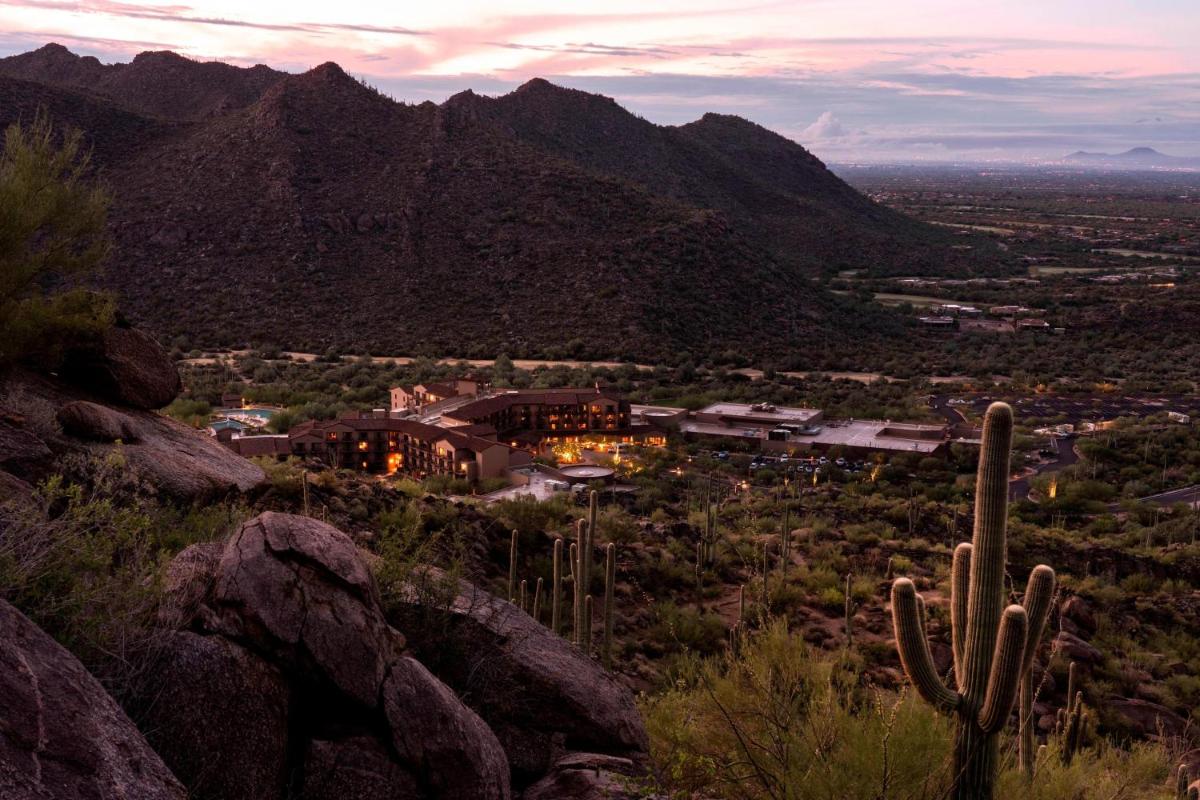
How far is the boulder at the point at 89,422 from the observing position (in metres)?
11.7

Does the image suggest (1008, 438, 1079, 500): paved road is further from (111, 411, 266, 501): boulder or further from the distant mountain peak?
the distant mountain peak

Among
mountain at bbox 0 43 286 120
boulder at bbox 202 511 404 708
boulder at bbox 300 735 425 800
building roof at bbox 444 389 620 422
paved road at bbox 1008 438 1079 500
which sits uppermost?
mountain at bbox 0 43 286 120

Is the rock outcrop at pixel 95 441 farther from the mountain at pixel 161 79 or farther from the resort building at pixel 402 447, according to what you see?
the mountain at pixel 161 79

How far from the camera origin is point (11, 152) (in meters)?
13.4

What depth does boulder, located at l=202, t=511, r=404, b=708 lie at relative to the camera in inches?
273

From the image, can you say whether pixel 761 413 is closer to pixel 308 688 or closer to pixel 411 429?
pixel 411 429

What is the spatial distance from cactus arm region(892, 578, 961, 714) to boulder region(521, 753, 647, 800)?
2389 mm

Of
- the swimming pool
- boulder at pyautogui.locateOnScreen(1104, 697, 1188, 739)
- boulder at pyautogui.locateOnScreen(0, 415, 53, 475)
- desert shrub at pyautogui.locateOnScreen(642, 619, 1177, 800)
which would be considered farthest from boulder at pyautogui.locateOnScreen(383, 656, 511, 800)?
the swimming pool

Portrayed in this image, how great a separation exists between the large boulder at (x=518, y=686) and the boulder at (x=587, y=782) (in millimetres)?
279

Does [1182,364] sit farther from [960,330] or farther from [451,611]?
[451,611]

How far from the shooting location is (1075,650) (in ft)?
67.7

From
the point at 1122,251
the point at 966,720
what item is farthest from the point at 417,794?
the point at 1122,251

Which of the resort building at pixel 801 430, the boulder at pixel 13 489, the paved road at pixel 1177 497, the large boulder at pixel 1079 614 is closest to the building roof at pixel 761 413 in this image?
the resort building at pixel 801 430

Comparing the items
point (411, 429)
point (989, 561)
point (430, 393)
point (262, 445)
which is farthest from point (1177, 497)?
point (989, 561)
